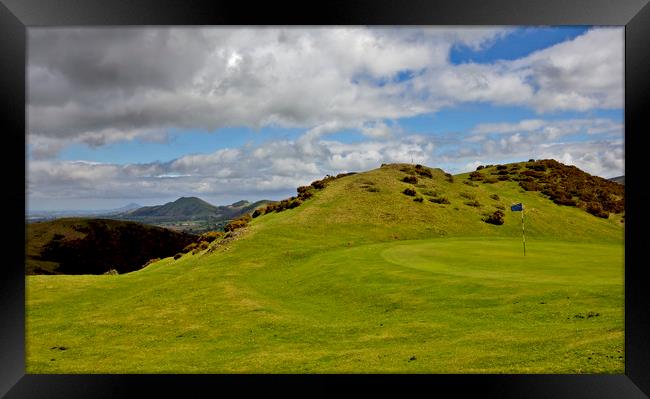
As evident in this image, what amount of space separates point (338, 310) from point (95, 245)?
5902 cm

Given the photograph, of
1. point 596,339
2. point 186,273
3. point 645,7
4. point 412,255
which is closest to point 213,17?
point 645,7

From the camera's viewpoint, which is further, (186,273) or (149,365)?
(186,273)

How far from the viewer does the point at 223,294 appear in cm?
1977

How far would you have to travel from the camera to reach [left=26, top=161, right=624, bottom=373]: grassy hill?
35.7 ft

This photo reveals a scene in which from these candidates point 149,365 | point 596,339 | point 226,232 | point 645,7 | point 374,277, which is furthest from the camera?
point 226,232

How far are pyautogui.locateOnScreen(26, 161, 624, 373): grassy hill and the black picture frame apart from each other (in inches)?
45.1

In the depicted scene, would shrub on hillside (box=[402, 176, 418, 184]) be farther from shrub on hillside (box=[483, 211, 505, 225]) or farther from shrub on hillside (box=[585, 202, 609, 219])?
shrub on hillside (box=[585, 202, 609, 219])

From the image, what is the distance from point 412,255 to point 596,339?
40.9 ft

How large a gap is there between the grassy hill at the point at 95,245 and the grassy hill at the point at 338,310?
116ft

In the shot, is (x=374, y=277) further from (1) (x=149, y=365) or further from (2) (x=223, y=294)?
(1) (x=149, y=365)

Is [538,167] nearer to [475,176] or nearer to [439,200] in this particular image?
[475,176]

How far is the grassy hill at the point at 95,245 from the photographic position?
5700cm

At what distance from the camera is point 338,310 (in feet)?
55.3

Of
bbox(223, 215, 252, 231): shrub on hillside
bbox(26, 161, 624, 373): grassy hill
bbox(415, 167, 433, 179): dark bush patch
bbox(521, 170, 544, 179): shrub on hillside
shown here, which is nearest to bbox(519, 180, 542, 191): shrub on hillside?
bbox(521, 170, 544, 179): shrub on hillside
